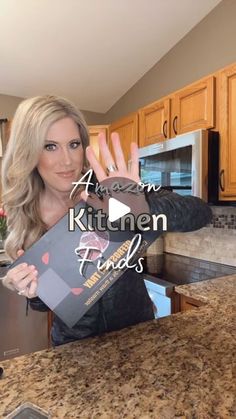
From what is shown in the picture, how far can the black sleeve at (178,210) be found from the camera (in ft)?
2.09

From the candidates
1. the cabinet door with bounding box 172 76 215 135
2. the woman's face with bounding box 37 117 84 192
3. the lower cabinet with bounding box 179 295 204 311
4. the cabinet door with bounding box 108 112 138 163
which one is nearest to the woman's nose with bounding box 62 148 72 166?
the woman's face with bounding box 37 117 84 192

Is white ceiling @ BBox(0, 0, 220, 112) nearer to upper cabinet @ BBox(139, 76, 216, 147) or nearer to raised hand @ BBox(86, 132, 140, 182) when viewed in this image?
upper cabinet @ BBox(139, 76, 216, 147)

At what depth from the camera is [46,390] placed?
512mm

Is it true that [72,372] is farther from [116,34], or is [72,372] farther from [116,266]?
[116,34]

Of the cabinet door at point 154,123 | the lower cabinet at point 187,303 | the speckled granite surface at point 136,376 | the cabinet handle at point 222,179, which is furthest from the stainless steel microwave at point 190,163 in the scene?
the speckled granite surface at point 136,376

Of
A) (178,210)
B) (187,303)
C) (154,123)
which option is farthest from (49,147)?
(154,123)

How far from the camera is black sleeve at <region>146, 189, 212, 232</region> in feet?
2.09

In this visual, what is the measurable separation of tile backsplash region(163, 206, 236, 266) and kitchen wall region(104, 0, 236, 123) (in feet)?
3.20

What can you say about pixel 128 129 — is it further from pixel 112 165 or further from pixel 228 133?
pixel 112 165

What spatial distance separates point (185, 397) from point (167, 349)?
6.0 inches

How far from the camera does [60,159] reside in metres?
0.71

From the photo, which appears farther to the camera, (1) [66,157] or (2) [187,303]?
(2) [187,303]

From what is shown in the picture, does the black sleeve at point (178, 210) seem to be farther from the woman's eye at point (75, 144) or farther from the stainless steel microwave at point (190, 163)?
the stainless steel microwave at point (190, 163)

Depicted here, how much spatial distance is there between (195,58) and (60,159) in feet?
6.26
